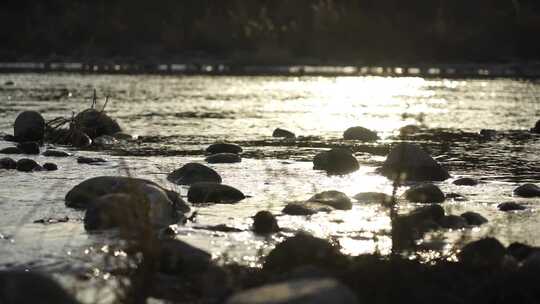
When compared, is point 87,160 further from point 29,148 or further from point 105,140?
point 105,140

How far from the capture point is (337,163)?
56.1ft

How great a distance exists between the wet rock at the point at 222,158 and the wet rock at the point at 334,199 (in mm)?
4727

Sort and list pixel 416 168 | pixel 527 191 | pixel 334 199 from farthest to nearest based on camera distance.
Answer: pixel 416 168
pixel 527 191
pixel 334 199

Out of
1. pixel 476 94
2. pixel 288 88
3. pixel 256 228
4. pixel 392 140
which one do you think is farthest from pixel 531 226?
pixel 288 88

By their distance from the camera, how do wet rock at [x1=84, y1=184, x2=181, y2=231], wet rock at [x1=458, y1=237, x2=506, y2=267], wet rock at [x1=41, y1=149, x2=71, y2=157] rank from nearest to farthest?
wet rock at [x1=458, y1=237, x2=506, y2=267] < wet rock at [x1=84, y1=184, x2=181, y2=231] < wet rock at [x1=41, y1=149, x2=71, y2=157]

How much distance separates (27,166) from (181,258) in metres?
7.04

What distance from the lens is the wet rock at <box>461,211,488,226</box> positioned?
12.2 meters

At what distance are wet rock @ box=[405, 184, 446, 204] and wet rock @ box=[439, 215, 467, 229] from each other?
59.0 inches

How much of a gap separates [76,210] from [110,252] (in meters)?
2.44

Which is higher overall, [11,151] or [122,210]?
[122,210]

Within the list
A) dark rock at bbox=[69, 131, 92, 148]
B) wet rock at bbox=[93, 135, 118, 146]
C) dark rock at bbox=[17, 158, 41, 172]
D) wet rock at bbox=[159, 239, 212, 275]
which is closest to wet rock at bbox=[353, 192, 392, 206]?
wet rock at bbox=[159, 239, 212, 275]

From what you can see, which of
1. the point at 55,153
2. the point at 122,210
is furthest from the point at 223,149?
the point at 122,210

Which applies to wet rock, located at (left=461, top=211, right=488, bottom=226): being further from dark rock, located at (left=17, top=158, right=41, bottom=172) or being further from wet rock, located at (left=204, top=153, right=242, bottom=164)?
dark rock, located at (left=17, top=158, right=41, bottom=172)

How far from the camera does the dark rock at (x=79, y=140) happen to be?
2085 centimetres
